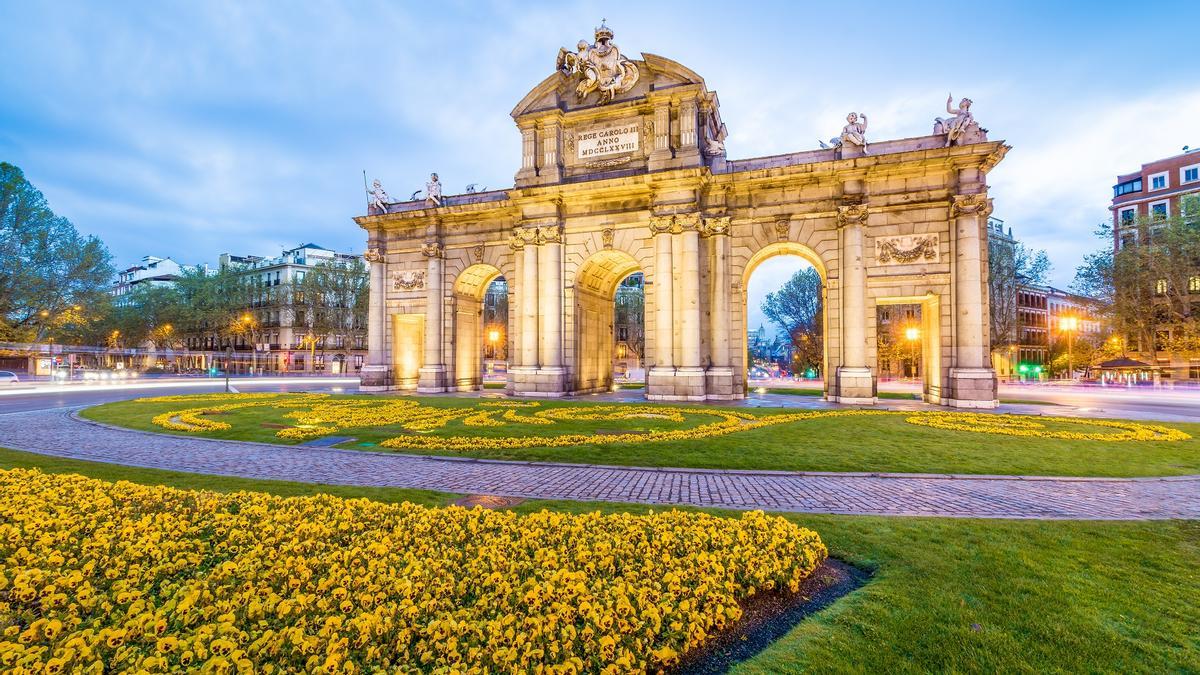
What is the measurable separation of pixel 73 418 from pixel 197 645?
76.9ft

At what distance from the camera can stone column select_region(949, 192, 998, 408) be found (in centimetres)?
2477

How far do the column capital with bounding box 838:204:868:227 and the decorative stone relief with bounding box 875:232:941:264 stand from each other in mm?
1499

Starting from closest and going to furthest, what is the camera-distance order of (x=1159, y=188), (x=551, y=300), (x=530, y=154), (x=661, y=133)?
1. (x=661, y=133)
2. (x=551, y=300)
3. (x=530, y=154)
4. (x=1159, y=188)

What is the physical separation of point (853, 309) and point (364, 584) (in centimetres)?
2657

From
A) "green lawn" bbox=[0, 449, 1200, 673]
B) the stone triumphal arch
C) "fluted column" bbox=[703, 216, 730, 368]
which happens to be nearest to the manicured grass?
"green lawn" bbox=[0, 449, 1200, 673]

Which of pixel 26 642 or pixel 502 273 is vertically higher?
pixel 502 273

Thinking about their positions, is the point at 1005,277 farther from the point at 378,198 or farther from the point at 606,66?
the point at 378,198

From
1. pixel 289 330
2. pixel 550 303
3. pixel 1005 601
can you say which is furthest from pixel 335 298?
pixel 1005 601

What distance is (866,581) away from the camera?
19.0 ft

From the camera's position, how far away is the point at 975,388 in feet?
80.5

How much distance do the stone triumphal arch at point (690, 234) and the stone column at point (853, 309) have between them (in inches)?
2.8

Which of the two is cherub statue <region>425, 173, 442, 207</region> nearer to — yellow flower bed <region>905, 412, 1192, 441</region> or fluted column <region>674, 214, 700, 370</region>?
fluted column <region>674, 214, 700, 370</region>

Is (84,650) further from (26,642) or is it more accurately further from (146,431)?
(146,431)

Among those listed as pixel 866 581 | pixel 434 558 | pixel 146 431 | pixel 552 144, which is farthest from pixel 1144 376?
pixel 146 431
